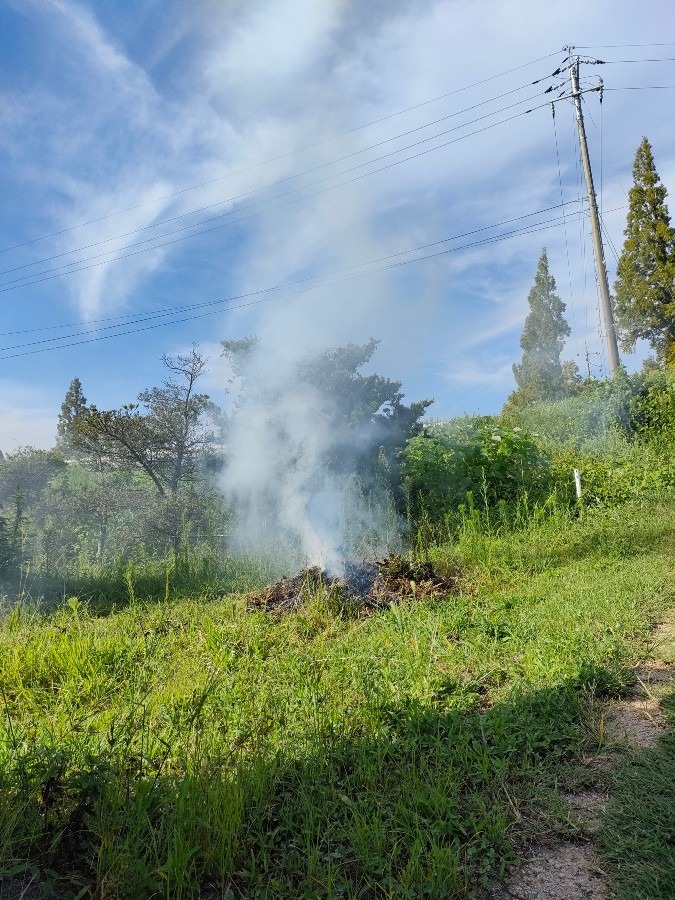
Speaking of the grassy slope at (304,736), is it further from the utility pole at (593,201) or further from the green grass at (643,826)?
the utility pole at (593,201)

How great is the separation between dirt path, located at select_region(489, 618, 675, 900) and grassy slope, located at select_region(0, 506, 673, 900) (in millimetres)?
97

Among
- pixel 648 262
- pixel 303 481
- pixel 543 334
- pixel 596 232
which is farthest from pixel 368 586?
pixel 543 334

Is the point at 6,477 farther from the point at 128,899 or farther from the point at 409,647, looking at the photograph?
the point at 128,899

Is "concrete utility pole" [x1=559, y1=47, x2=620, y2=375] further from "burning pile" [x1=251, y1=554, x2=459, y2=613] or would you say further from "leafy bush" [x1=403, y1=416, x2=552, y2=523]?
"burning pile" [x1=251, y1=554, x2=459, y2=613]

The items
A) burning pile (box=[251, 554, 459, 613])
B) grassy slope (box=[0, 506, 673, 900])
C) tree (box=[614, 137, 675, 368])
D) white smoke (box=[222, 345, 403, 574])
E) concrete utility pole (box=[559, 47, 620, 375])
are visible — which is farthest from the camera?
tree (box=[614, 137, 675, 368])

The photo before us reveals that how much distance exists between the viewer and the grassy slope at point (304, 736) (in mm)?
1824

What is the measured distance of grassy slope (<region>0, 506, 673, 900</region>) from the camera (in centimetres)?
182

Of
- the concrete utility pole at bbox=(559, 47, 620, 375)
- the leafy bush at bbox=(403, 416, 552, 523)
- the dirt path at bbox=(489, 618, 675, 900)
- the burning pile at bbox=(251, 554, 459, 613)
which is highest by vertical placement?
the concrete utility pole at bbox=(559, 47, 620, 375)

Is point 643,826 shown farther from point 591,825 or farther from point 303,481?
point 303,481

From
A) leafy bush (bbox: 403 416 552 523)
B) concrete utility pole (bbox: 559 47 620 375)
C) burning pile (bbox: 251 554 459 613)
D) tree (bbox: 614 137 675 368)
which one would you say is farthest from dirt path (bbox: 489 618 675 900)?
tree (bbox: 614 137 675 368)

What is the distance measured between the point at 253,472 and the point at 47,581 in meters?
2.74

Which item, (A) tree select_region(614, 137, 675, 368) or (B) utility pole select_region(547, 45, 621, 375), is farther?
(A) tree select_region(614, 137, 675, 368)

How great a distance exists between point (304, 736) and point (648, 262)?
27456mm

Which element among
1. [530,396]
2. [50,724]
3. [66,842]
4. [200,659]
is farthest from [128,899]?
[530,396]
